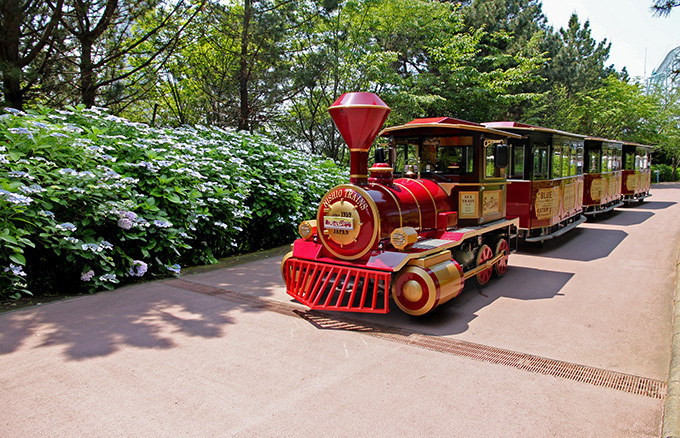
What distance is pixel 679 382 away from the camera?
11.2ft

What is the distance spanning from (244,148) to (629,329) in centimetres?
765

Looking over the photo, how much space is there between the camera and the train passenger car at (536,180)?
9523 millimetres

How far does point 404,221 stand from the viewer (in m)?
5.59

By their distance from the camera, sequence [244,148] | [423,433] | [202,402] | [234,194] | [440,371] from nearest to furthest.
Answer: [423,433]
[202,402]
[440,371]
[234,194]
[244,148]

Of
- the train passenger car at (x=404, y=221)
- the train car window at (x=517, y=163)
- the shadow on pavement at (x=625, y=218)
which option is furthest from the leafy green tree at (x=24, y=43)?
the shadow on pavement at (x=625, y=218)

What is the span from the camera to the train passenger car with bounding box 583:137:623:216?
14359 millimetres

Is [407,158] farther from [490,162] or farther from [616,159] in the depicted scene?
[616,159]

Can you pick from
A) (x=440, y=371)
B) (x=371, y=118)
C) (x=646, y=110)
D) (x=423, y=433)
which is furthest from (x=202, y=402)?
(x=646, y=110)

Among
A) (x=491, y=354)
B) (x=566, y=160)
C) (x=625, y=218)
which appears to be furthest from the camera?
(x=625, y=218)

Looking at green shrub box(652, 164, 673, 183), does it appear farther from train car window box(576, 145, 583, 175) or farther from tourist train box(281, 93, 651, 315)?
tourist train box(281, 93, 651, 315)

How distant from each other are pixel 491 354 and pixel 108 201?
16.6 ft

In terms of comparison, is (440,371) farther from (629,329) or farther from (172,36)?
(172,36)

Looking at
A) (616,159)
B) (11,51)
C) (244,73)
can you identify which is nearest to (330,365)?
(11,51)

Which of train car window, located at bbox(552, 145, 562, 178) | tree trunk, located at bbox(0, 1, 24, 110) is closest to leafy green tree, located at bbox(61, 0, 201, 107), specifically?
tree trunk, located at bbox(0, 1, 24, 110)
